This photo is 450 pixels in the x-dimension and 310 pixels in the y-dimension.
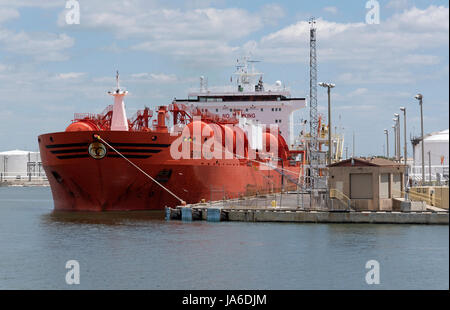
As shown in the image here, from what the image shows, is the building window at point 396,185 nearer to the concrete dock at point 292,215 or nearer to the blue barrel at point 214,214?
the concrete dock at point 292,215

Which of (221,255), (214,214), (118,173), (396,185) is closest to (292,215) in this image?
(214,214)

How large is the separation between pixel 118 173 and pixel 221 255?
12.0m

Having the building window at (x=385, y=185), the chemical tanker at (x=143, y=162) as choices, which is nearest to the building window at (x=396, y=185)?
the building window at (x=385, y=185)

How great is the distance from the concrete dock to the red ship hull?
8.91ft

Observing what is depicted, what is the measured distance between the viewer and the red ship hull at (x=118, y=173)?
3041cm

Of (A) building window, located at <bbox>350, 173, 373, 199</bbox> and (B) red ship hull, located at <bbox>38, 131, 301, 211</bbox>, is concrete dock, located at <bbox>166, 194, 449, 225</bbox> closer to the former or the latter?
(A) building window, located at <bbox>350, 173, 373, 199</bbox>

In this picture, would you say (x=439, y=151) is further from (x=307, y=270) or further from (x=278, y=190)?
(x=307, y=270)

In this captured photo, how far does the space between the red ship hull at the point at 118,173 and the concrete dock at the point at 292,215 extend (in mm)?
2717

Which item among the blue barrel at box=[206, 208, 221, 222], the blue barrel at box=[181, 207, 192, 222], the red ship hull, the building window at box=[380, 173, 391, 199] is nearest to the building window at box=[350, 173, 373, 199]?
the building window at box=[380, 173, 391, 199]

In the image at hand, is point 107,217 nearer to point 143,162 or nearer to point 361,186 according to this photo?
point 143,162

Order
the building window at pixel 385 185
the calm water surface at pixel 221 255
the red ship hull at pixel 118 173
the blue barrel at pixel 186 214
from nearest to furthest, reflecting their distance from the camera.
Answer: the calm water surface at pixel 221 255 < the building window at pixel 385 185 < the blue barrel at pixel 186 214 < the red ship hull at pixel 118 173

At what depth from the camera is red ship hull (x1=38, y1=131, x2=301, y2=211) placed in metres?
30.4
